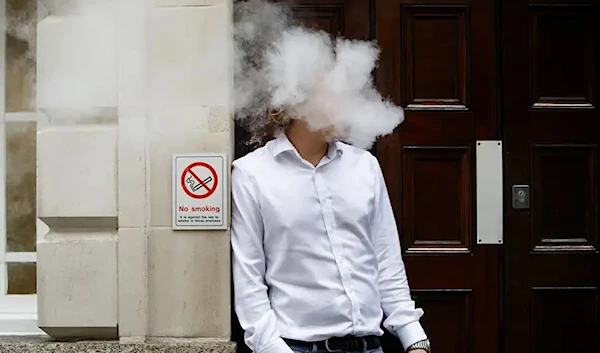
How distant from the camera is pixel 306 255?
3.33 m

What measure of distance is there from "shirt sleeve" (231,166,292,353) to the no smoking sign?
1.02ft

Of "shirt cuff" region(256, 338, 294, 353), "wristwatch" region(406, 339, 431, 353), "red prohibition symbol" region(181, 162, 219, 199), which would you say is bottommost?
"wristwatch" region(406, 339, 431, 353)

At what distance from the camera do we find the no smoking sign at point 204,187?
374 cm

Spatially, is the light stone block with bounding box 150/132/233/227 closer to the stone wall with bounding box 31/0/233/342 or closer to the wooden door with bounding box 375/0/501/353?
the stone wall with bounding box 31/0/233/342

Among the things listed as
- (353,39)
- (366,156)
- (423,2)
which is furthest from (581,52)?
(366,156)

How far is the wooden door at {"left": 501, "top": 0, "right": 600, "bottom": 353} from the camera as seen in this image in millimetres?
4258

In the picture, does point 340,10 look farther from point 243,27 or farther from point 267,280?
point 267,280

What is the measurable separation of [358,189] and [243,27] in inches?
44.2

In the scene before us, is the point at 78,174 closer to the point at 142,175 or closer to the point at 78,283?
the point at 142,175

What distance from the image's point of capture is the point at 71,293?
12.5 ft

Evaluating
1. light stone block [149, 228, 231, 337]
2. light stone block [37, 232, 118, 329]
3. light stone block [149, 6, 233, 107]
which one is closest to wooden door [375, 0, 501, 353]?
light stone block [149, 6, 233, 107]

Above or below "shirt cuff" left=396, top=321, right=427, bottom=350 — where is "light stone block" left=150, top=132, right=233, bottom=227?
above

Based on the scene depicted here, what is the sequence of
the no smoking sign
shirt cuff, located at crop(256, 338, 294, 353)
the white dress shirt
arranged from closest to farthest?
shirt cuff, located at crop(256, 338, 294, 353) < the white dress shirt < the no smoking sign

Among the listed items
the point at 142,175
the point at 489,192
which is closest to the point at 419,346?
the point at 489,192
